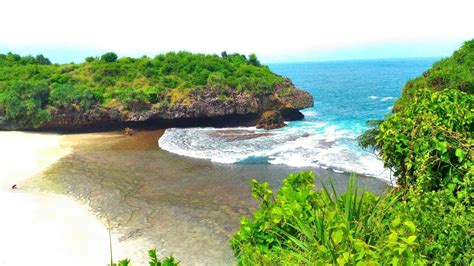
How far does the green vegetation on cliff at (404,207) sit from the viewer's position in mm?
5785

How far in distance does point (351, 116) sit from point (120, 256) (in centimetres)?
4265

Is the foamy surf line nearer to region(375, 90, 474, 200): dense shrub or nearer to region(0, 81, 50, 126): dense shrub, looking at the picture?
region(0, 81, 50, 126): dense shrub

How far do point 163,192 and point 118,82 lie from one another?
2808 cm

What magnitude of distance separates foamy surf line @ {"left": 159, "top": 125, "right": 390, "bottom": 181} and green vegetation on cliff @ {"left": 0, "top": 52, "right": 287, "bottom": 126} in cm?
533

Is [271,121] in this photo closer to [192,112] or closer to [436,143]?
[192,112]

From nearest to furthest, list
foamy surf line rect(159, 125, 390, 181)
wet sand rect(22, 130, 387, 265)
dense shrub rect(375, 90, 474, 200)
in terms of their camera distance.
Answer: dense shrub rect(375, 90, 474, 200) → wet sand rect(22, 130, 387, 265) → foamy surf line rect(159, 125, 390, 181)

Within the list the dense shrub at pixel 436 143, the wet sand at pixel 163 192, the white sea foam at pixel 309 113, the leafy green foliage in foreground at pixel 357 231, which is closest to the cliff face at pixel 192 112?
the white sea foam at pixel 309 113

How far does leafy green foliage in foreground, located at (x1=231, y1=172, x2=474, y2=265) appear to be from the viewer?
4746 millimetres

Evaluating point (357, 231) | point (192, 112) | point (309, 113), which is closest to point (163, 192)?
point (357, 231)

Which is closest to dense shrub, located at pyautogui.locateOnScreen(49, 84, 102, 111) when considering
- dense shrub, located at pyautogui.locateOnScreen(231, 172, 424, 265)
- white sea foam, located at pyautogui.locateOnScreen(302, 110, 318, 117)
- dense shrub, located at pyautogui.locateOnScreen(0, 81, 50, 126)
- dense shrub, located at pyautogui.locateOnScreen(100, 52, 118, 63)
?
dense shrub, located at pyautogui.locateOnScreen(0, 81, 50, 126)

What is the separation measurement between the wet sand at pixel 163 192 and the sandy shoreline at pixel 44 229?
2.66 ft

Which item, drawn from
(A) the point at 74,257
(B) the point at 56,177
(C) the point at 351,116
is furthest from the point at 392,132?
(C) the point at 351,116

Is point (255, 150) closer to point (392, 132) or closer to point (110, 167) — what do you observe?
point (110, 167)

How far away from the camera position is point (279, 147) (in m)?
33.8
